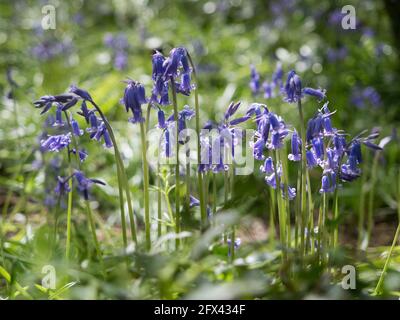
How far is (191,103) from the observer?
6.28 meters

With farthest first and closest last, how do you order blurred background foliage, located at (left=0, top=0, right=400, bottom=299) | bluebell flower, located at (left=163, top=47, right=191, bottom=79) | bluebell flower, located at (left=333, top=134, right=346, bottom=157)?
bluebell flower, located at (left=333, top=134, right=346, bottom=157) < bluebell flower, located at (left=163, top=47, right=191, bottom=79) < blurred background foliage, located at (left=0, top=0, right=400, bottom=299)

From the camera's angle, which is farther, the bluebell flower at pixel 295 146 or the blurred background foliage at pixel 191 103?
the bluebell flower at pixel 295 146

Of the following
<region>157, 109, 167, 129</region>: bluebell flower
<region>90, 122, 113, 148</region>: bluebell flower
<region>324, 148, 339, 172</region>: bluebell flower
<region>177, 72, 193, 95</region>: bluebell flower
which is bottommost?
<region>324, 148, 339, 172</region>: bluebell flower

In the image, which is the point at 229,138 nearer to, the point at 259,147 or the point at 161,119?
the point at 259,147

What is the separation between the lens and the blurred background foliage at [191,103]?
1790 mm

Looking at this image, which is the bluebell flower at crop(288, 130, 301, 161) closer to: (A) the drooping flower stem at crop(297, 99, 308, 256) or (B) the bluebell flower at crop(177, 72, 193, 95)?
(A) the drooping flower stem at crop(297, 99, 308, 256)

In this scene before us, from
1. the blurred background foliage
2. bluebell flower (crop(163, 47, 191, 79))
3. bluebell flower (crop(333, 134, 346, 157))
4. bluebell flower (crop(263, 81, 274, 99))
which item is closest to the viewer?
the blurred background foliage

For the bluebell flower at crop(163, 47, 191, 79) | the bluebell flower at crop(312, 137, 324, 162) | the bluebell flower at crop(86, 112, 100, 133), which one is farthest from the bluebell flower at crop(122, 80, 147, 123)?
the bluebell flower at crop(312, 137, 324, 162)

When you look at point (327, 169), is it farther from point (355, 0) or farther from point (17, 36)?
point (17, 36)

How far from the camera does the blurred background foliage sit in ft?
5.87

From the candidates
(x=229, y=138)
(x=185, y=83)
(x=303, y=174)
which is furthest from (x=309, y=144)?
(x=185, y=83)

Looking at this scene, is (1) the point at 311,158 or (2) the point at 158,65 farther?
(1) the point at 311,158

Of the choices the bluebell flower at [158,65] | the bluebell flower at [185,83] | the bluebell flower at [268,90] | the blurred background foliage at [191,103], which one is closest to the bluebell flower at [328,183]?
the blurred background foliage at [191,103]

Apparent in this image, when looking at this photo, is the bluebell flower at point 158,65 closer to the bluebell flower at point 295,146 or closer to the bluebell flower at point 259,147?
the bluebell flower at point 259,147
